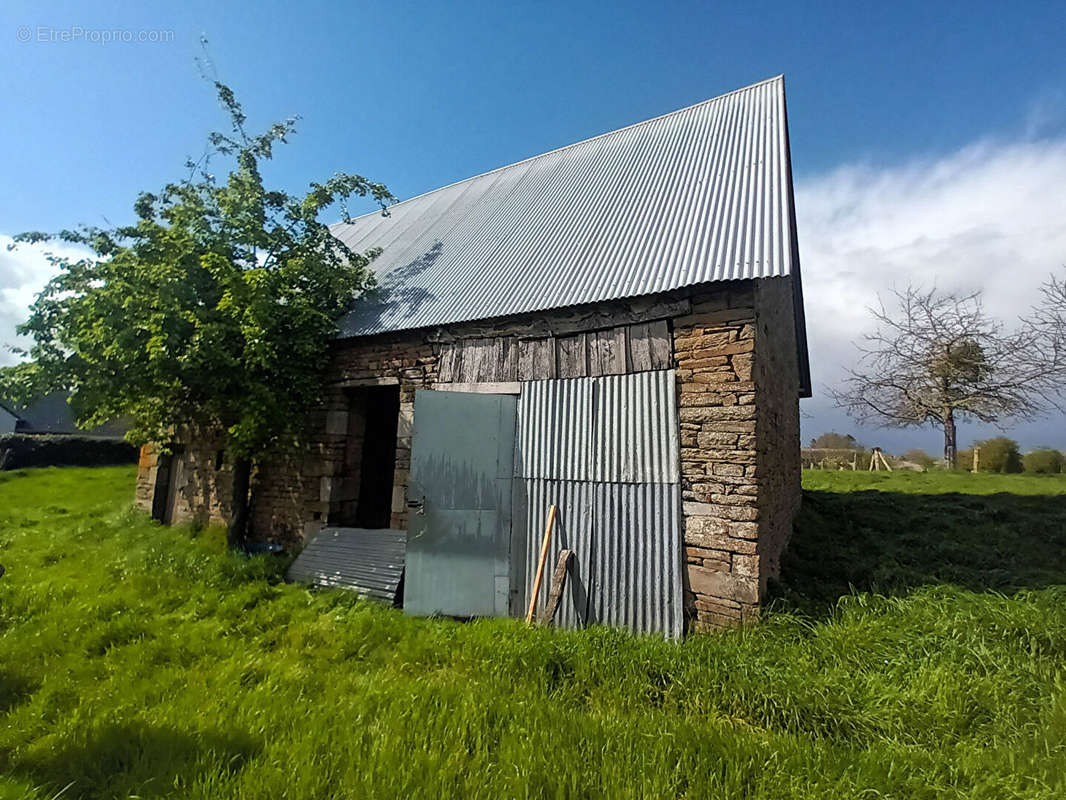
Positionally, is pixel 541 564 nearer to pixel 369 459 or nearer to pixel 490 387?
pixel 490 387

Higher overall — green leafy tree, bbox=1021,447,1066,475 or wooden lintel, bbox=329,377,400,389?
wooden lintel, bbox=329,377,400,389

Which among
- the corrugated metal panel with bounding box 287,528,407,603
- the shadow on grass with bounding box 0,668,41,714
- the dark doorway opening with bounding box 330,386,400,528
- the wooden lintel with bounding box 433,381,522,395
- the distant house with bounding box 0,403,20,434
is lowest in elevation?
the shadow on grass with bounding box 0,668,41,714

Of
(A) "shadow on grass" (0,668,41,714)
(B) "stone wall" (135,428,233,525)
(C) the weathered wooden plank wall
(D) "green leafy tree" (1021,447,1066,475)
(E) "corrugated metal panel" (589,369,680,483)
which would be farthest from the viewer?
(D) "green leafy tree" (1021,447,1066,475)

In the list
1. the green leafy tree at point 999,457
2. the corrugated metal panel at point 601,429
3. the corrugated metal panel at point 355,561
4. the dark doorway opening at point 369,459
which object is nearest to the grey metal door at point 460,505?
the corrugated metal panel at point 601,429

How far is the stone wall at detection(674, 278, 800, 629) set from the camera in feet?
14.3

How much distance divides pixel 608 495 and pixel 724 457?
4.20 ft

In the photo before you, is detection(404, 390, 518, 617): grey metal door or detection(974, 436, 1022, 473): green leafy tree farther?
detection(974, 436, 1022, 473): green leafy tree

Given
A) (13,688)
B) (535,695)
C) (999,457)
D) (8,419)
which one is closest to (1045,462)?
(999,457)

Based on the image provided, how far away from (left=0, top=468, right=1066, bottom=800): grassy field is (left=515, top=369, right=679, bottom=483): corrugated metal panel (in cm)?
167

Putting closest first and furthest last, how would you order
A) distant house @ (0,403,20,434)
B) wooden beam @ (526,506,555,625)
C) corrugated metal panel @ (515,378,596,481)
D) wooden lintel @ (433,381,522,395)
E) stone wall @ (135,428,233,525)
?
wooden beam @ (526,506,555,625) < corrugated metal panel @ (515,378,596,481) < wooden lintel @ (433,381,522,395) < stone wall @ (135,428,233,525) < distant house @ (0,403,20,434)

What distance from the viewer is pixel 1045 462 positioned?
16.1 m

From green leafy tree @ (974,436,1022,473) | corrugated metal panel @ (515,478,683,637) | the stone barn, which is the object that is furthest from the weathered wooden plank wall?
green leafy tree @ (974,436,1022,473)

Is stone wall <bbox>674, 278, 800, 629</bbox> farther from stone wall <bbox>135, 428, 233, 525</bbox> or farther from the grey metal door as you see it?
stone wall <bbox>135, 428, 233, 525</bbox>

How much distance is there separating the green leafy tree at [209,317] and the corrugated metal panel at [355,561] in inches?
78.9
